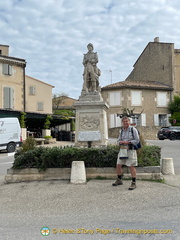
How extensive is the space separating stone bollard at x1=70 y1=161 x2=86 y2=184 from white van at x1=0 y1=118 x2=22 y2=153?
38.6 feet

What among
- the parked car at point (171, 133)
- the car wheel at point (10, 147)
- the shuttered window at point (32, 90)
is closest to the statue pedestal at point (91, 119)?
the car wheel at point (10, 147)

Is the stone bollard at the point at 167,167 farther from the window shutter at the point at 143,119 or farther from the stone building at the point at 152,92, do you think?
the window shutter at the point at 143,119

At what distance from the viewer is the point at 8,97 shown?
26.9 metres

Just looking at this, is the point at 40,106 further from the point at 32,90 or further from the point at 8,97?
the point at 8,97

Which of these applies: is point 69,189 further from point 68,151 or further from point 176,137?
point 176,137

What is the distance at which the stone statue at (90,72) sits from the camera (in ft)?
35.2

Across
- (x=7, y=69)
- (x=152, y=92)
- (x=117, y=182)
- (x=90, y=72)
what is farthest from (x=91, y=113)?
(x=152, y=92)

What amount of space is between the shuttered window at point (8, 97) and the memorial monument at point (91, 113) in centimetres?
1779

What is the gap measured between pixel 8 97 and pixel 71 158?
21.9 meters

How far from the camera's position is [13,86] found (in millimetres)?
27359

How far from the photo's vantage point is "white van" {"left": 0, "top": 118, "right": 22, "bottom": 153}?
17.0 metres

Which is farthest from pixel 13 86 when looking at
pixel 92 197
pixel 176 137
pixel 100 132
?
pixel 92 197

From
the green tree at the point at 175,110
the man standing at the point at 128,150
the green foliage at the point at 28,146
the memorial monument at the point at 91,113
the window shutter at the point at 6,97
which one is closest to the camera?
the man standing at the point at 128,150

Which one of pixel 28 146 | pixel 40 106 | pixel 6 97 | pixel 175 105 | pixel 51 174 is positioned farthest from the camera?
pixel 40 106
